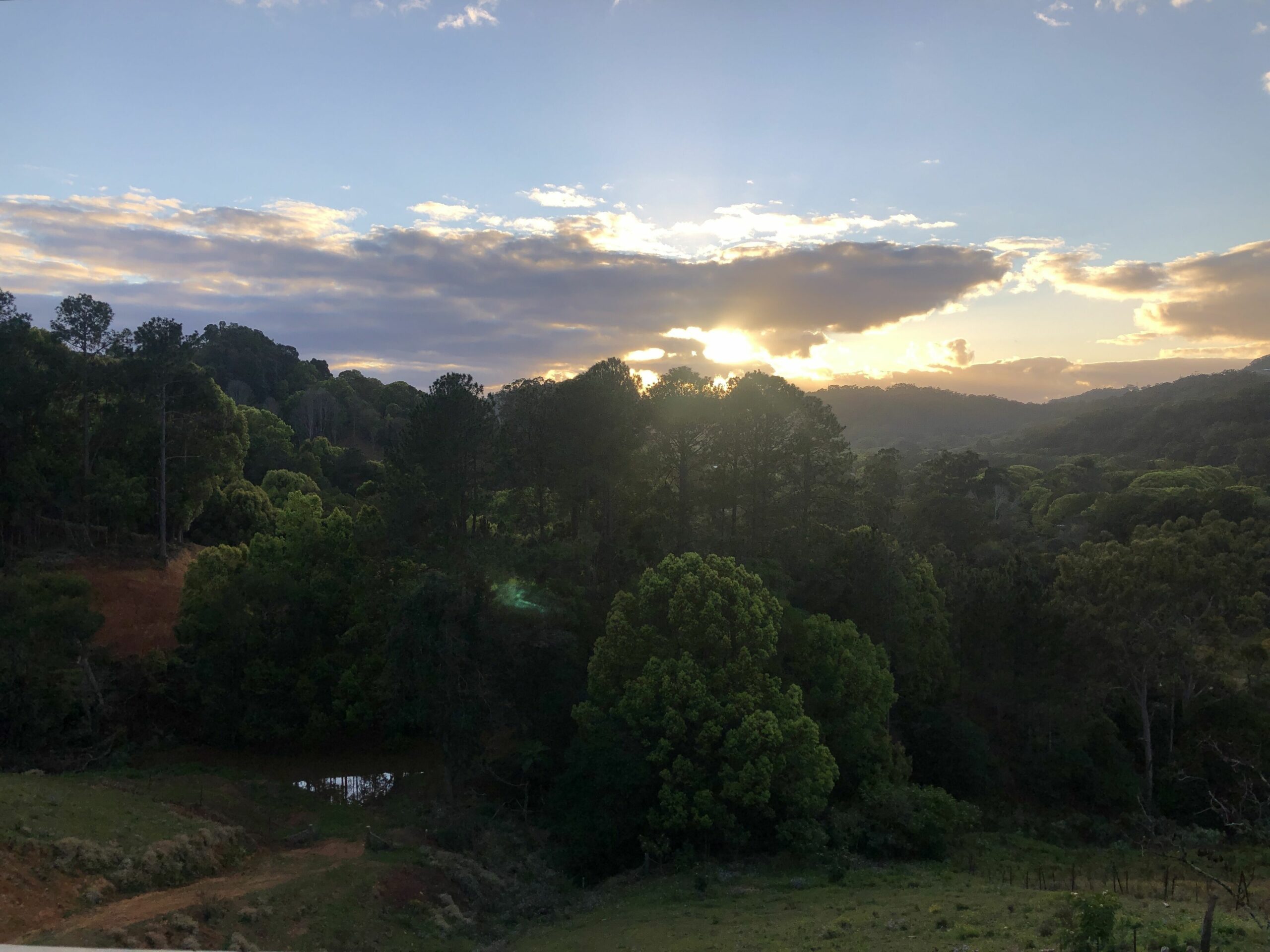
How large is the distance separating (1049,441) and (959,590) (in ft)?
297

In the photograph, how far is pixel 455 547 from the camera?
Answer: 2427 centimetres

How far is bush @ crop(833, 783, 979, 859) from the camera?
64.0 feet

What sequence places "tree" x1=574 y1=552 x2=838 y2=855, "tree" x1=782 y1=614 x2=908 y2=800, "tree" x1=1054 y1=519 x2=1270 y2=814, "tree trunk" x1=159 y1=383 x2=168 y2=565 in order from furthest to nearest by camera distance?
"tree trunk" x1=159 y1=383 x2=168 y2=565 < "tree" x1=1054 y1=519 x2=1270 y2=814 < "tree" x1=782 y1=614 x2=908 y2=800 < "tree" x1=574 y1=552 x2=838 y2=855

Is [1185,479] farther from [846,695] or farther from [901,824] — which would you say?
[901,824]

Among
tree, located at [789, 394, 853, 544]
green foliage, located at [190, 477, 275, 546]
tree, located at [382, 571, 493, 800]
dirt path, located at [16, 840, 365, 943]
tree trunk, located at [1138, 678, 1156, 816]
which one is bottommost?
tree trunk, located at [1138, 678, 1156, 816]

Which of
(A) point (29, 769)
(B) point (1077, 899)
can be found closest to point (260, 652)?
(A) point (29, 769)

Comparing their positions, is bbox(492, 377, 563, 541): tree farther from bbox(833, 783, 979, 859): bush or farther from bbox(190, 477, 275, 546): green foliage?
bbox(190, 477, 275, 546): green foliage

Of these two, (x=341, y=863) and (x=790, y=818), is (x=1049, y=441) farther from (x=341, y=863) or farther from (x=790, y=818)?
(x=341, y=863)

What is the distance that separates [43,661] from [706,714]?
1848cm

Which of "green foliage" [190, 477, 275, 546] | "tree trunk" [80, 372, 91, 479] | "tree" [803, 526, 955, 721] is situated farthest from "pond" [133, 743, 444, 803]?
"green foliage" [190, 477, 275, 546]

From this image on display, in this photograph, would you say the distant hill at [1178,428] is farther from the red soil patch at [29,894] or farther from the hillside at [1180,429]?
the red soil patch at [29,894]

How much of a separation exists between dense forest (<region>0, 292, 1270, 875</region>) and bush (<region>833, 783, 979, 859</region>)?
83mm

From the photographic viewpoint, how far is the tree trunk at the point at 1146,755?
86.2 feet

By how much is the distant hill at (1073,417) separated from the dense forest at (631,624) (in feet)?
164
